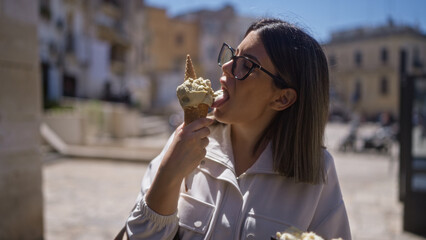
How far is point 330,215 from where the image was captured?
60.5 inches

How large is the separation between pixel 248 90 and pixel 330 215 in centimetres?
62

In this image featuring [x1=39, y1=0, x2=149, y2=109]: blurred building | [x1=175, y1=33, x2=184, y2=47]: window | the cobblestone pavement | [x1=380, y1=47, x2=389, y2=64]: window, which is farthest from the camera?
[x1=175, y1=33, x2=184, y2=47]: window

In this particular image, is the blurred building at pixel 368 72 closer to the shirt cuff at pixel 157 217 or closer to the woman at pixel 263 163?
the woman at pixel 263 163

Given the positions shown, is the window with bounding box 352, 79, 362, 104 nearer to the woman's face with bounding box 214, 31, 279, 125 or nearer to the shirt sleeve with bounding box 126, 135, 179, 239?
the woman's face with bounding box 214, 31, 279, 125

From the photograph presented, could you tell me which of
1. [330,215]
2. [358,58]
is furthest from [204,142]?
[358,58]

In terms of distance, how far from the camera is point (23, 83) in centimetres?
367

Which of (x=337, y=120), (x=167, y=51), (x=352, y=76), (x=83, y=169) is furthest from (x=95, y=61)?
(x=352, y=76)

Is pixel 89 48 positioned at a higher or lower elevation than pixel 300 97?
higher

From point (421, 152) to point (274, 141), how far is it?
4436 millimetres

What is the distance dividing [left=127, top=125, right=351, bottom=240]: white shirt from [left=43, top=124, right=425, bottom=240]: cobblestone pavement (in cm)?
353

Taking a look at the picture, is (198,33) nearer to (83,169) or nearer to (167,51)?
(167,51)

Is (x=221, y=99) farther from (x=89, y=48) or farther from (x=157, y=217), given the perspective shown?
(x=89, y=48)

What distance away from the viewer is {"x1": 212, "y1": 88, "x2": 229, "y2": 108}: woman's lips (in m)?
1.52

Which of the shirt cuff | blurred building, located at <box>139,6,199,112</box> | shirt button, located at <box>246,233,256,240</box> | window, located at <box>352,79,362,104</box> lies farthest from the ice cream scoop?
window, located at <box>352,79,362,104</box>
